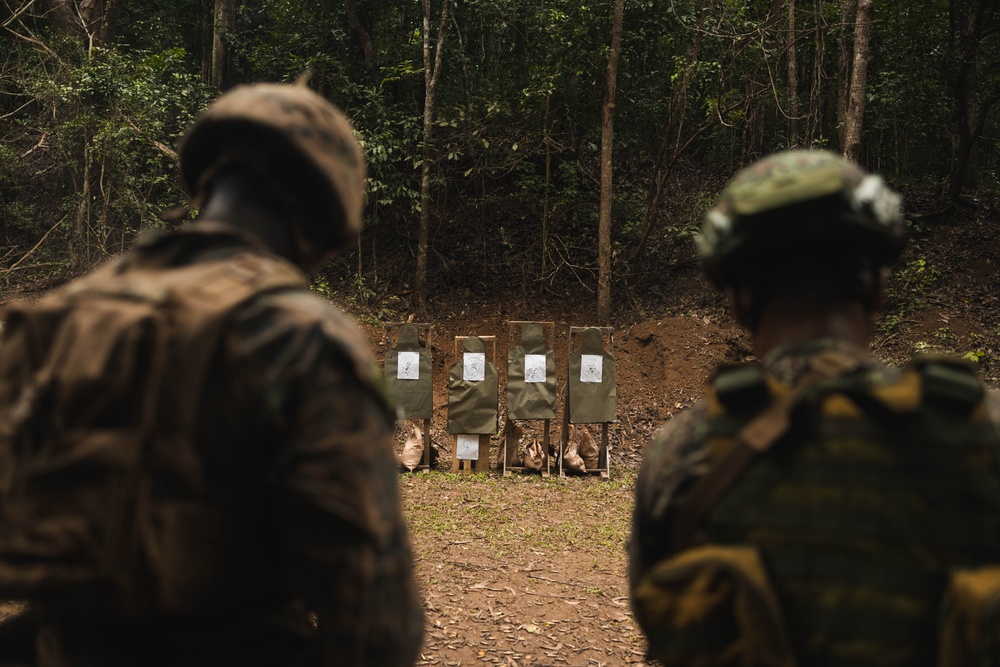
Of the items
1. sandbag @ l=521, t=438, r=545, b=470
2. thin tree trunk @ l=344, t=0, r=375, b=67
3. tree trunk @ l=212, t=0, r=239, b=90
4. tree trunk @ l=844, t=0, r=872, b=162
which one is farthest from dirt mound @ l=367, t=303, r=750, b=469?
tree trunk @ l=212, t=0, r=239, b=90

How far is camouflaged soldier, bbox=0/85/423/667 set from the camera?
1.36 m

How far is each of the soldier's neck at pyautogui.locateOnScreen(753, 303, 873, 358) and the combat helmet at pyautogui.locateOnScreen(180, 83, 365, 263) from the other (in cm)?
86

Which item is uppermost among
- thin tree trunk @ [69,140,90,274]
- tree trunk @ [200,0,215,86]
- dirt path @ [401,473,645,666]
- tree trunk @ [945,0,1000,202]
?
tree trunk @ [200,0,215,86]

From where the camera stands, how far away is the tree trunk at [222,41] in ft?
55.5

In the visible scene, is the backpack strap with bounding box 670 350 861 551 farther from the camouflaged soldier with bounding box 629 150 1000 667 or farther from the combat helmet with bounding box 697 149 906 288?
the combat helmet with bounding box 697 149 906 288

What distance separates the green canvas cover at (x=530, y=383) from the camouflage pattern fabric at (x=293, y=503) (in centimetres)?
777

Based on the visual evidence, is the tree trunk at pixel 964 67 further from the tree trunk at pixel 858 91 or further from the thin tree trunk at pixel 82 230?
the thin tree trunk at pixel 82 230

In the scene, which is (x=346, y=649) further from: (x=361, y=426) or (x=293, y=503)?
(x=361, y=426)

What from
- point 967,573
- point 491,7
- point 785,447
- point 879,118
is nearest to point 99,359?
point 785,447

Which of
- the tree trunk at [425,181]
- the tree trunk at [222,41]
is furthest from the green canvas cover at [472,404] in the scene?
the tree trunk at [222,41]

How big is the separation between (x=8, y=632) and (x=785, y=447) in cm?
154

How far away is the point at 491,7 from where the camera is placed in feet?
47.6

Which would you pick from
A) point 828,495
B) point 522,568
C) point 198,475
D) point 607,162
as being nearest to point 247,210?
point 198,475

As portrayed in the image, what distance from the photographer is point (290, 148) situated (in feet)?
5.37
